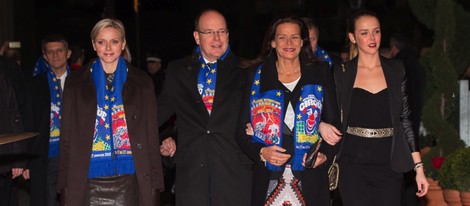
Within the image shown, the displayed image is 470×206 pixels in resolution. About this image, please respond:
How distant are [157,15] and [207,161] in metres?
35.6

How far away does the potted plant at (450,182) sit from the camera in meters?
10.7

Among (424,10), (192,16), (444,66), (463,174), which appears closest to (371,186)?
(463,174)

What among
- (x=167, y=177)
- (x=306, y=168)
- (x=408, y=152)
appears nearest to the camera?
(x=306, y=168)

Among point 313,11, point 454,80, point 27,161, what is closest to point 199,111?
point 27,161

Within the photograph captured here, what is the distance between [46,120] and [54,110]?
232 mm

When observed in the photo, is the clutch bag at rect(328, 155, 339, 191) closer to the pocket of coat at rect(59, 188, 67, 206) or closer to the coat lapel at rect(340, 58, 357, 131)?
the coat lapel at rect(340, 58, 357, 131)

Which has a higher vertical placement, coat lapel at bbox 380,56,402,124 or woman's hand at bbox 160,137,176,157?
coat lapel at bbox 380,56,402,124

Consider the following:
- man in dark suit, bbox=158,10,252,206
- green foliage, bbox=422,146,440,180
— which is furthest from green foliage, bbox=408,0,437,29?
man in dark suit, bbox=158,10,252,206

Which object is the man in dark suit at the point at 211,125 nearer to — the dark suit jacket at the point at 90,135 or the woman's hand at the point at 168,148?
the woman's hand at the point at 168,148

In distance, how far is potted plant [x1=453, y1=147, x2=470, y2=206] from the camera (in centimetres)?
1052

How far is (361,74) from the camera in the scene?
25.4 feet

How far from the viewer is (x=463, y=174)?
1054 cm

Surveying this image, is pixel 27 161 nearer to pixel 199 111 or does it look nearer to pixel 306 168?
pixel 199 111

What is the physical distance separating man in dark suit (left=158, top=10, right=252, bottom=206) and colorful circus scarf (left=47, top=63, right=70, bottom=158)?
2.70 m
